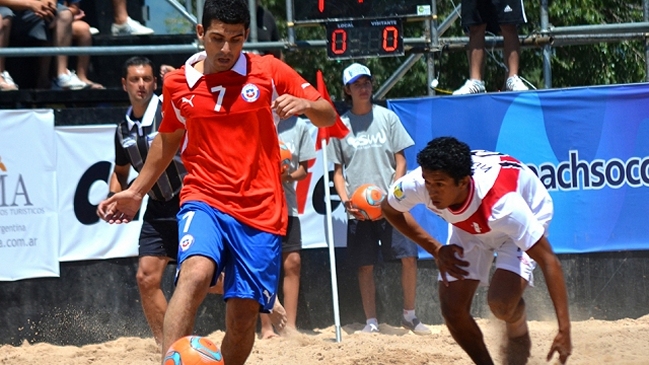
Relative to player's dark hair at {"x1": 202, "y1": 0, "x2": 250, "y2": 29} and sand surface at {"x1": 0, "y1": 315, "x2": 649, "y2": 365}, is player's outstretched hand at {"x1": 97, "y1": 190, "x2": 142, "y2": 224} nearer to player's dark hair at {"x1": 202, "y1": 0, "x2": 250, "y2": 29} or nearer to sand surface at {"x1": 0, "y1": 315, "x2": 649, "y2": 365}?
player's dark hair at {"x1": 202, "y1": 0, "x2": 250, "y2": 29}

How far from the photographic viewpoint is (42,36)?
376 inches

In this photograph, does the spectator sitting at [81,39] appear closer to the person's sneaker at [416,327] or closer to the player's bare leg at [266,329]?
the player's bare leg at [266,329]

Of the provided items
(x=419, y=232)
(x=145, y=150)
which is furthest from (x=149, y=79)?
(x=419, y=232)

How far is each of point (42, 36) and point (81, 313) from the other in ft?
9.09

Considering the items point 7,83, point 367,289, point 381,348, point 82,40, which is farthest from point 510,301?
point 82,40

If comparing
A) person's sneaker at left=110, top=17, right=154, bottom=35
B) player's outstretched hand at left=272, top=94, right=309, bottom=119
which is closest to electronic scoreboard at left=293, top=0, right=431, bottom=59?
person's sneaker at left=110, top=17, right=154, bottom=35

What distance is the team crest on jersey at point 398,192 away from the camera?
20.3ft

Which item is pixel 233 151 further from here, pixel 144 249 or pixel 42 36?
pixel 42 36

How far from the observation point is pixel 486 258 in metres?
6.49

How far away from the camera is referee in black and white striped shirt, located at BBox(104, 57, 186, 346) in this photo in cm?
724

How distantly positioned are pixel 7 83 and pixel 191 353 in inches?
209

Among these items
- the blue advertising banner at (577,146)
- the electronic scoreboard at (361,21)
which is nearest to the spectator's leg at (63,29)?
the electronic scoreboard at (361,21)

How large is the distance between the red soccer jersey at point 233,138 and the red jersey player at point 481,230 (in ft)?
3.11

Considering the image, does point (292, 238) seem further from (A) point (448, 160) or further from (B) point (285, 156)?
(A) point (448, 160)
